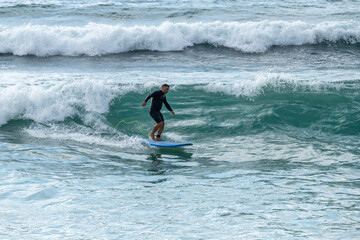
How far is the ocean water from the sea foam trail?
82 mm

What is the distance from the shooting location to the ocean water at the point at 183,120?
5.41m

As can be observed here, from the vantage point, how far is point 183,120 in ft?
39.8

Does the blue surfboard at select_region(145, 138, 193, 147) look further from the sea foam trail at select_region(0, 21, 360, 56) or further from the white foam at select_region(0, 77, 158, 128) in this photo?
the sea foam trail at select_region(0, 21, 360, 56)

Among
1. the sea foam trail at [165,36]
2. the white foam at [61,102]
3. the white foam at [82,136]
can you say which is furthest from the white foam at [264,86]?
the sea foam trail at [165,36]

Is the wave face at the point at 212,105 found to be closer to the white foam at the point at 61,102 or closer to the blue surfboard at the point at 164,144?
the white foam at the point at 61,102

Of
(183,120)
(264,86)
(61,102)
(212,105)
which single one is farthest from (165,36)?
(183,120)

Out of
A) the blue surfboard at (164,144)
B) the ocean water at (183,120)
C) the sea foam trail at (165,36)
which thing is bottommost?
the blue surfboard at (164,144)

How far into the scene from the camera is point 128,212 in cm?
554

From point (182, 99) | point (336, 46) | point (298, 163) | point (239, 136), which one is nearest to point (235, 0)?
point (336, 46)

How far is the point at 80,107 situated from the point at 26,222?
25.1 feet

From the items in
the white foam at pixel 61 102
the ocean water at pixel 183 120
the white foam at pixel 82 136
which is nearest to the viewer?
the ocean water at pixel 183 120

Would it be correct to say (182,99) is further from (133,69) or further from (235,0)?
(235,0)

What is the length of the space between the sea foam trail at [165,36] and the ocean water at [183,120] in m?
0.08

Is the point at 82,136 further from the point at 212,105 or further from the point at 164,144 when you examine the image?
the point at 212,105
